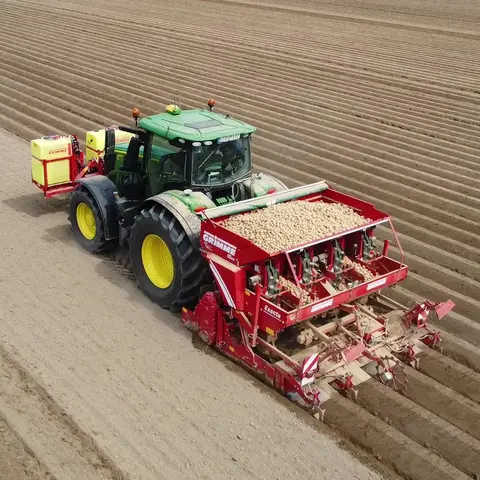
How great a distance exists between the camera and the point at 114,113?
12.4m

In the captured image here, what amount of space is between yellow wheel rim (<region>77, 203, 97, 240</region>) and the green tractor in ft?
0.10

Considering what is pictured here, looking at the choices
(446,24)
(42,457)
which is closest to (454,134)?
(42,457)

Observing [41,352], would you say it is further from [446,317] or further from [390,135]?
[390,135]

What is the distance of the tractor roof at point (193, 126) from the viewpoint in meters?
6.21

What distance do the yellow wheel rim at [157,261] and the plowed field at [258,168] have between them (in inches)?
13.6

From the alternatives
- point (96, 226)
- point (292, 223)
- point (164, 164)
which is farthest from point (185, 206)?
point (96, 226)

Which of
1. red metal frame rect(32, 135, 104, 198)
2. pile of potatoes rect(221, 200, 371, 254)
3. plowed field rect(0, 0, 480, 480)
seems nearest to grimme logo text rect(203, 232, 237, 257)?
pile of potatoes rect(221, 200, 371, 254)

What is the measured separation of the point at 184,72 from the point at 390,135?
5.92 m

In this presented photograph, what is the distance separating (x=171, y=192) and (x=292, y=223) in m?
1.31

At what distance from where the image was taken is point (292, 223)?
231 inches

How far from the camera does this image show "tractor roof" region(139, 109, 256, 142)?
20.4 feet

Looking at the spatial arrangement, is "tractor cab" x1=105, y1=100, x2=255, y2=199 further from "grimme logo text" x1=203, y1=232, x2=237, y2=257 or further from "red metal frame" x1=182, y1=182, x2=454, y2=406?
"grimme logo text" x1=203, y1=232, x2=237, y2=257

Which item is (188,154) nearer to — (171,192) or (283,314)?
(171,192)

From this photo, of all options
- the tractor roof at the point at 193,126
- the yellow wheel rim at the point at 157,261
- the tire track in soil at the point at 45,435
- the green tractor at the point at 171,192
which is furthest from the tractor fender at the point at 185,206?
the tire track in soil at the point at 45,435
